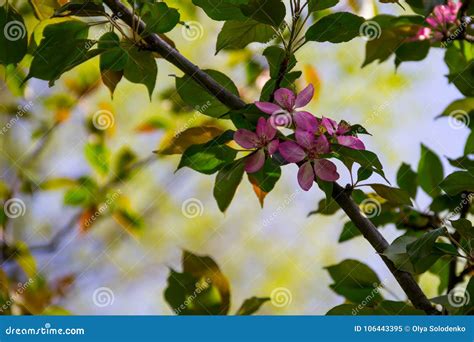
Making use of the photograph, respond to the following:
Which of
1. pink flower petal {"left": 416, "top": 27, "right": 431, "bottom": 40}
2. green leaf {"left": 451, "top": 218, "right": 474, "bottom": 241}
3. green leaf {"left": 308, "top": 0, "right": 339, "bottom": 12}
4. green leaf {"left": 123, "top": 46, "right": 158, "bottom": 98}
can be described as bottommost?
green leaf {"left": 451, "top": 218, "right": 474, "bottom": 241}

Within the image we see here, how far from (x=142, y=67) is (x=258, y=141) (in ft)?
0.65

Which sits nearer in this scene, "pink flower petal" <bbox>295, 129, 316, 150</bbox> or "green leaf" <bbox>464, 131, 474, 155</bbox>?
"pink flower petal" <bbox>295, 129, 316, 150</bbox>

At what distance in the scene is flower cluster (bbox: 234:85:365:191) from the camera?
2.30 feet

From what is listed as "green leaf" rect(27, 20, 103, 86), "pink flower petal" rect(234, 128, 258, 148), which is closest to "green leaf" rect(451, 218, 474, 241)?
"pink flower petal" rect(234, 128, 258, 148)

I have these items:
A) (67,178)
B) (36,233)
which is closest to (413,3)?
(67,178)

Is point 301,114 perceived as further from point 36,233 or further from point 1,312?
point 36,233

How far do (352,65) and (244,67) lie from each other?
4.65 feet

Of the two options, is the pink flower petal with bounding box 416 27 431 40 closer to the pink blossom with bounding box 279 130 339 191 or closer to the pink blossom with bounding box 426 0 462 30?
the pink blossom with bounding box 426 0 462 30

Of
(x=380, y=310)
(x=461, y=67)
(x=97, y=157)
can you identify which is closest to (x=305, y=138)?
(x=380, y=310)

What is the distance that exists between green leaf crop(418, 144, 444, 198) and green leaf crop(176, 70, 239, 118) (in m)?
0.40

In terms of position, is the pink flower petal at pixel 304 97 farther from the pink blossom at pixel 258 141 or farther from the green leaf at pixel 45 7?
the green leaf at pixel 45 7

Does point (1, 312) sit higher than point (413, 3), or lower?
lower

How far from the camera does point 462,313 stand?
73cm

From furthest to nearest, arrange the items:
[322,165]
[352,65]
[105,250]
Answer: [352,65] → [105,250] → [322,165]
